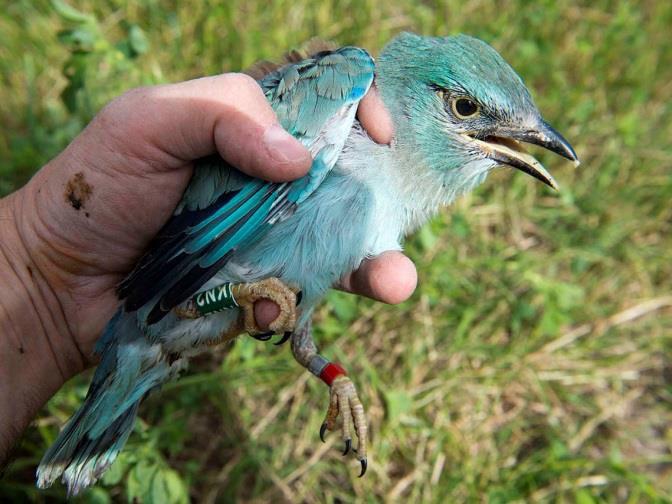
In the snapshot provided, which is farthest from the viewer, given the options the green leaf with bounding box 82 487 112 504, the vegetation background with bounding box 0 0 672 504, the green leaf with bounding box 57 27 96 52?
the vegetation background with bounding box 0 0 672 504

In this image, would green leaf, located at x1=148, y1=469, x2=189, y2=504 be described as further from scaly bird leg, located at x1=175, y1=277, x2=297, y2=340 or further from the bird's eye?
the bird's eye

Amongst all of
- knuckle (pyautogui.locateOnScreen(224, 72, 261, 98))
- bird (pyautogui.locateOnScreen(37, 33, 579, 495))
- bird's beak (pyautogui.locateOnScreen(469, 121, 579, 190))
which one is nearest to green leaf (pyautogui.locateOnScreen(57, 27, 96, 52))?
bird (pyautogui.locateOnScreen(37, 33, 579, 495))

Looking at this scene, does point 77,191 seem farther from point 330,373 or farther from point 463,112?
point 463,112

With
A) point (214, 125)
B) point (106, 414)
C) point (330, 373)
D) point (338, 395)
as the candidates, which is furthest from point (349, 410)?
point (214, 125)

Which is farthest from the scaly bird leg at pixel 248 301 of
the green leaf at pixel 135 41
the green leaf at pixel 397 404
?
the green leaf at pixel 135 41

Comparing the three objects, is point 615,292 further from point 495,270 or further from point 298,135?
point 298,135

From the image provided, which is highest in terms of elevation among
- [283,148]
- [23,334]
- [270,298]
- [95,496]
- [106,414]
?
[283,148]
